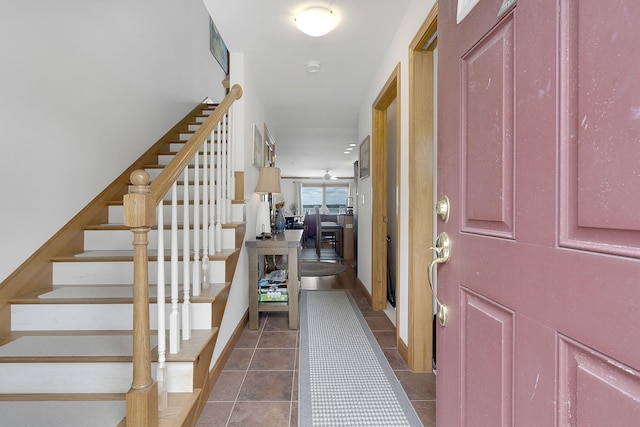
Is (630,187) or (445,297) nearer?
(630,187)

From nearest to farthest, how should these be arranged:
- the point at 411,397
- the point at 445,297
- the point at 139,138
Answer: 1. the point at 445,297
2. the point at 411,397
3. the point at 139,138

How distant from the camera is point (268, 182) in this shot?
2.88 m

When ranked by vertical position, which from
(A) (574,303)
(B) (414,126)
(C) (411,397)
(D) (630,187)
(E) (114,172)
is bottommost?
(C) (411,397)

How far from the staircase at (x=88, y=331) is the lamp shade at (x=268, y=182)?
69 cm

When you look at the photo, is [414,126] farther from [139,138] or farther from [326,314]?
[139,138]

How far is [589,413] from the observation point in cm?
46

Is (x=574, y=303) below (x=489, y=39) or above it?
below

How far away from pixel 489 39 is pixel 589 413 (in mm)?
718

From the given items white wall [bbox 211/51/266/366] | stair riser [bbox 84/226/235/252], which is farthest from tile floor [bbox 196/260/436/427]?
stair riser [bbox 84/226/235/252]

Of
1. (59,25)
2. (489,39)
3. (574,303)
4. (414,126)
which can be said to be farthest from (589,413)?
(59,25)

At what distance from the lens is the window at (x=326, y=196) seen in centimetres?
1270

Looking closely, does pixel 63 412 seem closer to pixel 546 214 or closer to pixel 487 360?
pixel 487 360

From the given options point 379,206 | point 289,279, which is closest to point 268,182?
point 289,279

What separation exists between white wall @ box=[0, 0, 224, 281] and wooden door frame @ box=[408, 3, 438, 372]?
7.00 feet
